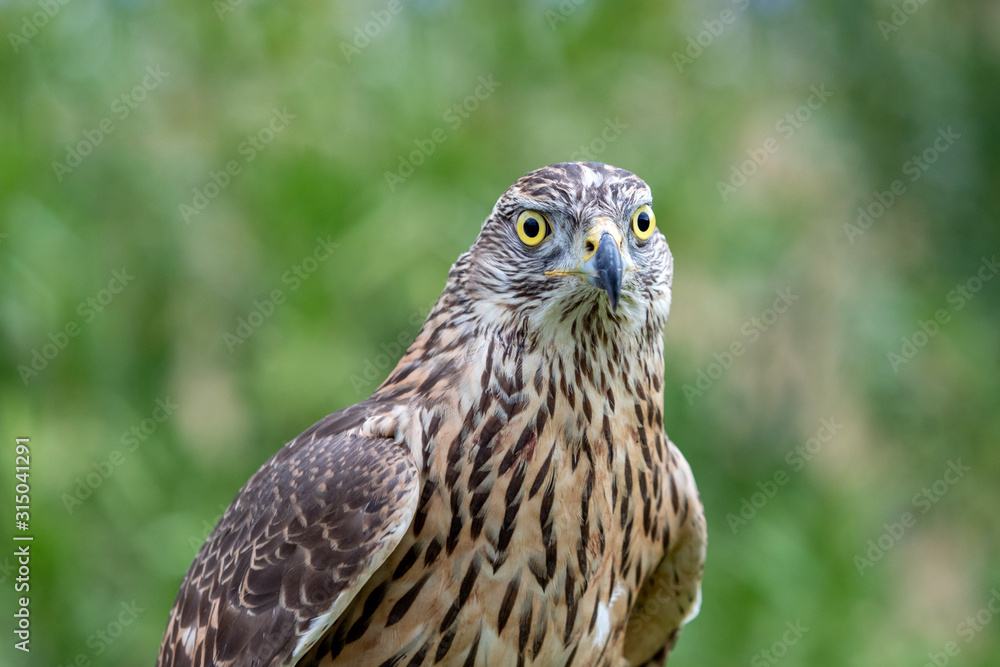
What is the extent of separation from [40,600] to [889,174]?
5.53 m

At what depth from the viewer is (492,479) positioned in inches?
88.5

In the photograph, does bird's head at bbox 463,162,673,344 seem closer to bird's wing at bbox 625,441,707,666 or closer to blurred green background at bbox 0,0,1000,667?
bird's wing at bbox 625,441,707,666

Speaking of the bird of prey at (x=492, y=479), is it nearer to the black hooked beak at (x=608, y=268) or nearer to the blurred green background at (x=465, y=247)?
the black hooked beak at (x=608, y=268)

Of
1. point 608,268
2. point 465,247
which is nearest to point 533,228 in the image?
point 608,268

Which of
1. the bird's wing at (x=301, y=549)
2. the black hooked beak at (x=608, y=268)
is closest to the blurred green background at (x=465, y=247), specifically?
the bird's wing at (x=301, y=549)

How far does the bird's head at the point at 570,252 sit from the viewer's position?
225 centimetres

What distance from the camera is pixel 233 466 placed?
481cm

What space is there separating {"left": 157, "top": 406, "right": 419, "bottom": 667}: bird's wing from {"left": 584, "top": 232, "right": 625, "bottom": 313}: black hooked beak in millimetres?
600

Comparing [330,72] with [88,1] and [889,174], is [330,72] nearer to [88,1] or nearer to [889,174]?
[88,1]

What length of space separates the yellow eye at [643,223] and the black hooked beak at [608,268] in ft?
0.63

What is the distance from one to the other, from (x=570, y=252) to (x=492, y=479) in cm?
56

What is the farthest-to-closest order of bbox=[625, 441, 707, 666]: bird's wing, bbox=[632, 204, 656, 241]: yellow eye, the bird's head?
bbox=[625, 441, 707, 666]: bird's wing
bbox=[632, 204, 656, 241]: yellow eye
the bird's head

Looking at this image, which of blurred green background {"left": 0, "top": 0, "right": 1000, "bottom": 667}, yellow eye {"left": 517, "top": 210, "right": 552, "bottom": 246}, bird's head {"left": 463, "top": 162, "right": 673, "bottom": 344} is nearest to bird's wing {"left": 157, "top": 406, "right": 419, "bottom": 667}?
bird's head {"left": 463, "top": 162, "right": 673, "bottom": 344}

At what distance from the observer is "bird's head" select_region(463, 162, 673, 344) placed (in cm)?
225
